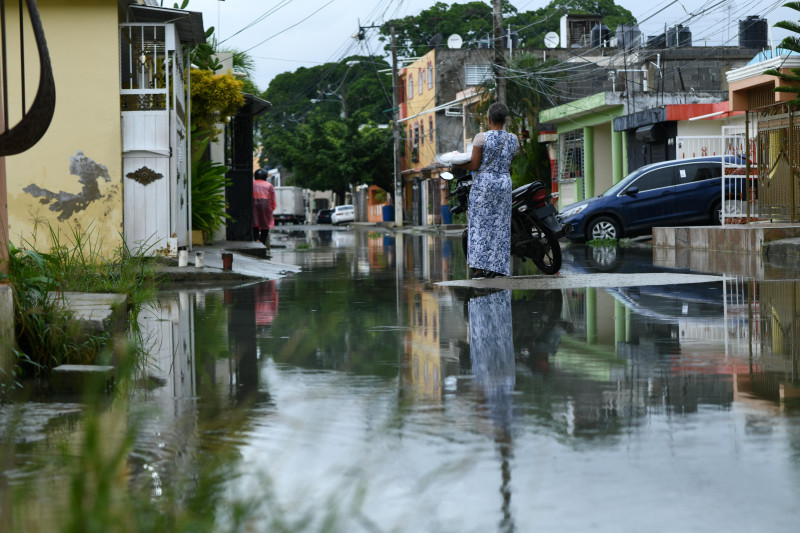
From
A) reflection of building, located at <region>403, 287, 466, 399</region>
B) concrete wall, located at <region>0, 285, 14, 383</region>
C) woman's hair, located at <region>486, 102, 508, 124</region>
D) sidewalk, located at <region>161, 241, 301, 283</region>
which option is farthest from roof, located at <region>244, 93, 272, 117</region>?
concrete wall, located at <region>0, 285, 14, 383</region>

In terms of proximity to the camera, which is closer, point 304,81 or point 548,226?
point 548,226

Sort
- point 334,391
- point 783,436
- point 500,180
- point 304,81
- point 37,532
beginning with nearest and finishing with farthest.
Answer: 1. point 37,532
2. point 783,436
3. point 334,391
4. point 500,180
5. point 304,81

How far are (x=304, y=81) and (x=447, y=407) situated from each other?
90008 mm

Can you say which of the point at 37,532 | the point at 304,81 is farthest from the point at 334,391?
the point at 304,81

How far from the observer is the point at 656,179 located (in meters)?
25.4

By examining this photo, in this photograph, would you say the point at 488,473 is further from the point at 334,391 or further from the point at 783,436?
the point at 334,391

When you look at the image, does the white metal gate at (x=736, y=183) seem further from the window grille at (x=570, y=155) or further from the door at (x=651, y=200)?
the window grille at (x=570, y=155)

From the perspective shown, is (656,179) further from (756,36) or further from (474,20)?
(474,20)

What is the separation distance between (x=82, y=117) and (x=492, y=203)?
559cm

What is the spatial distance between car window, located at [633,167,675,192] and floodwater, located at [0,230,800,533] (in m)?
16.0

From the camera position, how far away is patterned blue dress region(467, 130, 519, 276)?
12227 millimetres

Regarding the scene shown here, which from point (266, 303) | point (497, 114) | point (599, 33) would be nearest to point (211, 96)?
point (497, 114)

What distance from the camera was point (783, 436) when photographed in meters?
4.31

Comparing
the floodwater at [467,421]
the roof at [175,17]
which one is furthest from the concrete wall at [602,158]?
the floodwater at [467,421]
